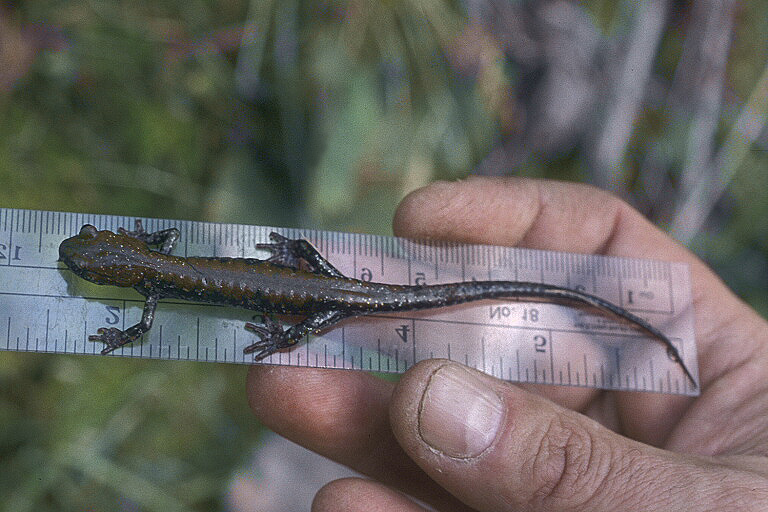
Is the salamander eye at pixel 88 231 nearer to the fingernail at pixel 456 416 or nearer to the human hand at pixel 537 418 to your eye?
the human hand at pixel 537 418

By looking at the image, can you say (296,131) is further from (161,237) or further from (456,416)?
(456,416)

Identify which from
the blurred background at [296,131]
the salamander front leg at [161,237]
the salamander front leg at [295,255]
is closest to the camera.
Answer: the salamander front leg at [161,237]

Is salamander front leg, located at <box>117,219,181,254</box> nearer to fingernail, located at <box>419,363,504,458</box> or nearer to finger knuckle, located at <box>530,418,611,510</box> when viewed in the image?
fingernail, located at <box>419,363,504,458</box>

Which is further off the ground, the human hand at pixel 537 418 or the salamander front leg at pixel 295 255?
the salamander front leg at pixel 295 255

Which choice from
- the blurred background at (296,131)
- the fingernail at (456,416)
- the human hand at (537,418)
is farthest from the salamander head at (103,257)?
the fingernail at (456,416)

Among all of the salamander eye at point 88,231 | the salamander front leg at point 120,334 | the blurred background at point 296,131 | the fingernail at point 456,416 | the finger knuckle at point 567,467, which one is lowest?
the finger knuckle at point 567,467

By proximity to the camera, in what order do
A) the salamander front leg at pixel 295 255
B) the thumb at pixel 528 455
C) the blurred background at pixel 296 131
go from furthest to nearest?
the blurred background at pixel 296 131 < the salamander front leg at pixel 295 255 < the thumb at pixel 528 455

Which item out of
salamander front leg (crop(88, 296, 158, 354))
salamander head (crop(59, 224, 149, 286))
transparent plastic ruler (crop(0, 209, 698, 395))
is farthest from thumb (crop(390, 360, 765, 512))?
salamander head (crop(59, 224, 149, 286))
